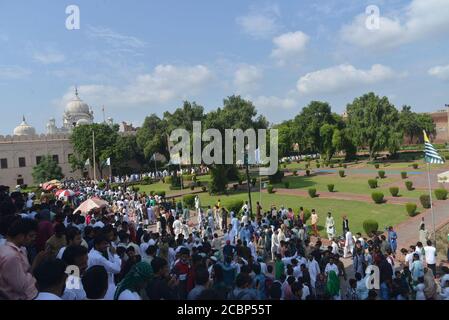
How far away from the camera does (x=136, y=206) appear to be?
20.0 meters

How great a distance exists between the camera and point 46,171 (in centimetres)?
4769

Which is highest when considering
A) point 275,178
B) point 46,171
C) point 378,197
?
point 46,171

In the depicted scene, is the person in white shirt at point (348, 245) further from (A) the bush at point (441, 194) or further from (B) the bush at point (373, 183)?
(B) the bush at point (373, 183)

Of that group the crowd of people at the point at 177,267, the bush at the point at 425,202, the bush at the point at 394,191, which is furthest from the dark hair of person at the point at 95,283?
the bush at the point at 394,191

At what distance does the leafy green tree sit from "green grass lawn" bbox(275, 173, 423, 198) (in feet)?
97.5

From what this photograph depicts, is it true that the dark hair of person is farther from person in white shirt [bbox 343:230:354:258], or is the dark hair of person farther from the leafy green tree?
the leafy green tree

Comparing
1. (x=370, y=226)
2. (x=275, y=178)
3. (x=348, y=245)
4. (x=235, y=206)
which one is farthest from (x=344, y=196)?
(x=348, y=245)

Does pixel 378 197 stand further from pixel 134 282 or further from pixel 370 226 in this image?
pixel 134 282

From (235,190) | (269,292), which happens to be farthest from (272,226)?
(235,190)

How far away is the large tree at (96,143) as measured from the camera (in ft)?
158

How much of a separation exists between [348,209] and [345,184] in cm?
1108
